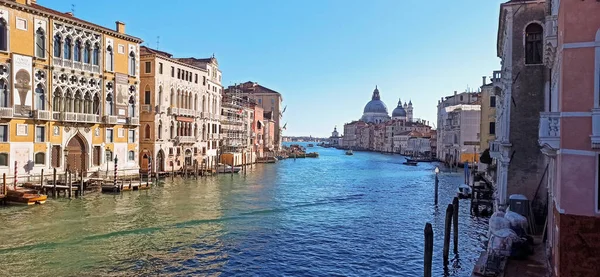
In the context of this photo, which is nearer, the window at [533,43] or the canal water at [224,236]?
the canal water at [224,236]

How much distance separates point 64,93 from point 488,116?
1204 inches

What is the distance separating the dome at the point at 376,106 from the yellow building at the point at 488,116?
132m

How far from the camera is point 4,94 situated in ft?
76.7

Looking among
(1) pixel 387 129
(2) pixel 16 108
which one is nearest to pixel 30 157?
(2) pixel 16 108

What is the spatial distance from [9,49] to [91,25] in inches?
224

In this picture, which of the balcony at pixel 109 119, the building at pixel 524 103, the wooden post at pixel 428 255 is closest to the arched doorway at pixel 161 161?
the balcony at pixel 109 119

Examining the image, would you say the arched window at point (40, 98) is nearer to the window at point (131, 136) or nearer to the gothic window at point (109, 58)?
the gothic window at point (109, 58)

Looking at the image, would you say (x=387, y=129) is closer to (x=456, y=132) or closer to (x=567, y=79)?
(x=456, y=132)

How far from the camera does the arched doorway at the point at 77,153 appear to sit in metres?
27.2

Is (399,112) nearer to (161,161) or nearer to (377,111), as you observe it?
(377,111)

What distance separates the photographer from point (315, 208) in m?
23.2

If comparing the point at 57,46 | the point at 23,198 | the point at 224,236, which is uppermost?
the point at 57,46

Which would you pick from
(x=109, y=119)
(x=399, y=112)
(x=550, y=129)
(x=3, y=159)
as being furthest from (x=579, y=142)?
(x=399, y=112)

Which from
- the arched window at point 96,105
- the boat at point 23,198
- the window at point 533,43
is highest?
the window at point 533,43
